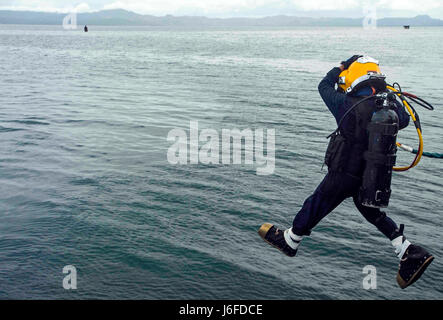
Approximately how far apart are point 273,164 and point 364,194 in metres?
5.17

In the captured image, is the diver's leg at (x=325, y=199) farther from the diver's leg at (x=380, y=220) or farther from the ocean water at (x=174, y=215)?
the ocean water at (x=174, y=215)

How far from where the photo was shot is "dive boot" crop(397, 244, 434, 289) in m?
4.46

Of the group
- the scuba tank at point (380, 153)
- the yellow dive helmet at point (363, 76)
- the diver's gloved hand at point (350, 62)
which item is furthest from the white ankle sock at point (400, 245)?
the diver's gloved hand at point (350, 62)

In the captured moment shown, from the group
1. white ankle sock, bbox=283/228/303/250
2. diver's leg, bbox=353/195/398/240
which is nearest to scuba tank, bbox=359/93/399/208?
diver's leg, bbox=353/195/398/240

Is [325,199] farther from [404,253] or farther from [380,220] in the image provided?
[404,253]

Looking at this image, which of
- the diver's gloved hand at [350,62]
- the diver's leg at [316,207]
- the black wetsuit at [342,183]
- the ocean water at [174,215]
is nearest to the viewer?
the black wetsuit at [342,183]

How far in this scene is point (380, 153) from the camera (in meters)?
4.45

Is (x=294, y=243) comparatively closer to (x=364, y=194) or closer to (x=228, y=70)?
(x=364, y=194)

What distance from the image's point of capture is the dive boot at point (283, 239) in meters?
5.23

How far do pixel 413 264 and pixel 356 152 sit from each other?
4.16 feet

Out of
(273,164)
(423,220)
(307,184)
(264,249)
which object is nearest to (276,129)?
(273,164)

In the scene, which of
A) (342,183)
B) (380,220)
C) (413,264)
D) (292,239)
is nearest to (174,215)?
(292,239)

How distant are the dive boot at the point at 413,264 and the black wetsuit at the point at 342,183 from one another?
294 mm

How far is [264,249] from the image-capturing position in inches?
237
